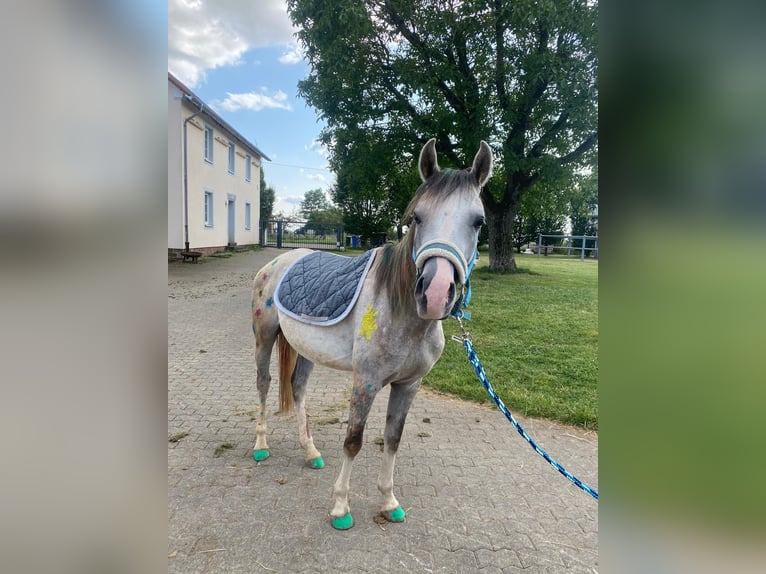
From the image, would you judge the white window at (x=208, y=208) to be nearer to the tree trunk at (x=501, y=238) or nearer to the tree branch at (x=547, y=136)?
the tree trunk at (x=501, y=238)

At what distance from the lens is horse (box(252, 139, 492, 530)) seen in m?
1.72

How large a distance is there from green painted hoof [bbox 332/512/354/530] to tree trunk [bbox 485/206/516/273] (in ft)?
45.6

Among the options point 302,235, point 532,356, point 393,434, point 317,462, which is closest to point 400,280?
point 393,434

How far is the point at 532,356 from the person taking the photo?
5.83m

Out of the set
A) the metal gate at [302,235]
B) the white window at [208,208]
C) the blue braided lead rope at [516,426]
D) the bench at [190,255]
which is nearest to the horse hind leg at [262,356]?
the blue braided lead rope at [516,426]

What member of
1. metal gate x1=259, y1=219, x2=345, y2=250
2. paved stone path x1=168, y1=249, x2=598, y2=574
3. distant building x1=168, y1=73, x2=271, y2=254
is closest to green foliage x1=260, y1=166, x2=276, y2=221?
metal gate x1=259, y1=219, x2=345, y2=250

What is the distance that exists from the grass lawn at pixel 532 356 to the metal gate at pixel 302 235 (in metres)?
20.4

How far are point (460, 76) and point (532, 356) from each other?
9.11 meters

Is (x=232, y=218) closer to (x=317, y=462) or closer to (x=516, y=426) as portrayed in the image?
(x=317, y=462)

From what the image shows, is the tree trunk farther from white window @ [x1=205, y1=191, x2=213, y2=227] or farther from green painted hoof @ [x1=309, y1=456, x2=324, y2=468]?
green painted hoof @ [x1=309, y1=456, x2=324, y2=468]

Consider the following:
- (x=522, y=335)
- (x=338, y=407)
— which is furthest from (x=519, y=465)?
(x=522, y=335)

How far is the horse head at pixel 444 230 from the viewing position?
165 cm

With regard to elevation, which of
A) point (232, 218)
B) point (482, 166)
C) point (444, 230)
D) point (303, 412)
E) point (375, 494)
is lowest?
point (375, 494)

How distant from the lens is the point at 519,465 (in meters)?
3.16
